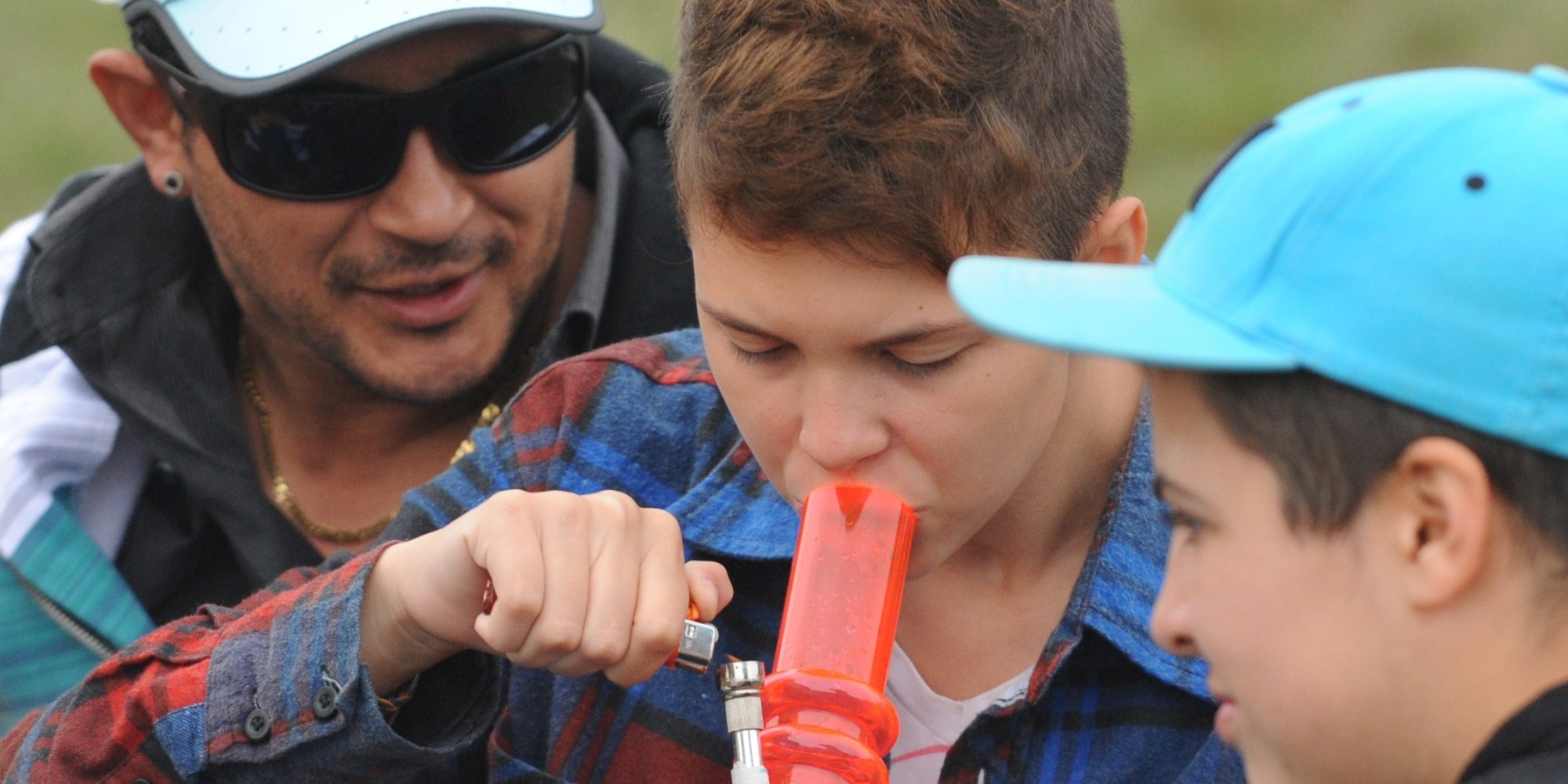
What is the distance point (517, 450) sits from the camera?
7.54 feet

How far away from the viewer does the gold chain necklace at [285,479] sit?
10.5ft

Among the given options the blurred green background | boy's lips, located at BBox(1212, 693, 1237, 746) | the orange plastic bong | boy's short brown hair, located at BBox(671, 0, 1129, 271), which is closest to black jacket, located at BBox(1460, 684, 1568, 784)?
boy's lips, located at BBox(1212, 693, 1237, 746)

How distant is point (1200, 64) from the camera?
21.3 ft

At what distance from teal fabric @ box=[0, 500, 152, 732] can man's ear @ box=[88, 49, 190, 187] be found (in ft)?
2.00

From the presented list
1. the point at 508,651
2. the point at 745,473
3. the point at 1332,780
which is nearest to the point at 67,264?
the point at 745,473

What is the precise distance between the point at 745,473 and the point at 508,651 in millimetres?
517

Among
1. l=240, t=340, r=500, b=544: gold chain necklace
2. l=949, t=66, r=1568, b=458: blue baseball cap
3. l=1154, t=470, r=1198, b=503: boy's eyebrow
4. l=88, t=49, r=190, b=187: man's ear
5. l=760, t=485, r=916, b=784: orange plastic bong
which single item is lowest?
l=240, t=340, r=500, b=544: gold chain necklace

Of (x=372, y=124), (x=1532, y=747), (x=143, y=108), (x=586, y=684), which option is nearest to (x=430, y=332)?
(x=372, y=124)

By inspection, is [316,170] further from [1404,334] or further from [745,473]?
[1404,334]

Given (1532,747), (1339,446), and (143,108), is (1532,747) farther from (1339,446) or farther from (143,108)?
(143,108)

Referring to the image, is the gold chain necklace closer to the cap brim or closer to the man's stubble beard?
the man's stubble beard

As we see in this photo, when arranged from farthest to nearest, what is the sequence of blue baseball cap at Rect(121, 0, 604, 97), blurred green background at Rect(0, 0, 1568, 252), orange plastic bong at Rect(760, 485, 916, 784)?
blurred green background at Rect(0, 0, 1568, 252) → blue baseball cap at Rect(121, 0, 604, 97) → orange plastic bong at Rect(760, 485, 916, 784)

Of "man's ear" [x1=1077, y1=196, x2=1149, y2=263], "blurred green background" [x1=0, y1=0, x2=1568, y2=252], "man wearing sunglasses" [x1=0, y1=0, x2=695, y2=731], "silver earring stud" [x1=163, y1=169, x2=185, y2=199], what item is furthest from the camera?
"blurred green background" [x1=0, y1=0, x2=1568, y2=252]

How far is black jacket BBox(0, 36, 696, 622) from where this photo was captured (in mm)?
3023
